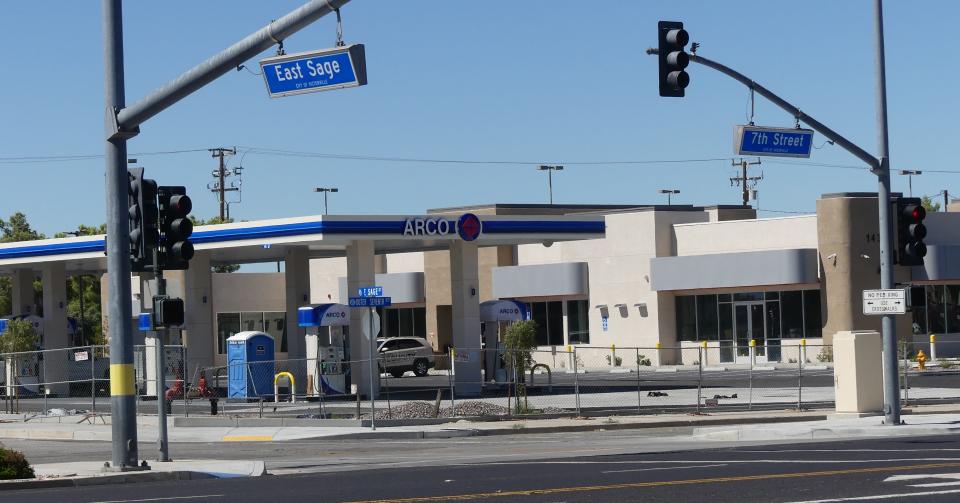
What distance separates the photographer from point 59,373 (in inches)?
1884

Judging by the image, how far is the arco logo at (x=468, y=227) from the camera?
133 feet

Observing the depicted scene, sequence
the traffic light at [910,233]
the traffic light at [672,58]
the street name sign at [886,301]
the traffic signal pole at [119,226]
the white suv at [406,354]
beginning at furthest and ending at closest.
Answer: the white suv at [406,354] → the traffic light at [910,233] → the street name sign at [886,301] → the traffic light at [672,58] → the traffic signal pole at [119,226]

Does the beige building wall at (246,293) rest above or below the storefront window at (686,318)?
above

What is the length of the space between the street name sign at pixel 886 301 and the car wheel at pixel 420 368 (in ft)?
108

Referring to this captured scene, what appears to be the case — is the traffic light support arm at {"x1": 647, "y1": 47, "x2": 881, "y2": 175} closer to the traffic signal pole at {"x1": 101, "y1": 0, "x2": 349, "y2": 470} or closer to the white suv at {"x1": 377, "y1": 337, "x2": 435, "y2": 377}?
the traffic signal pole at {"x1": 101, "y1": 0, "x2": 349, "y2": 470}

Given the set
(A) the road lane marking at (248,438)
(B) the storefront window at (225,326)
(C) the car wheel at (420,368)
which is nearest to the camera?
(A) the road lane marking at (248,438)

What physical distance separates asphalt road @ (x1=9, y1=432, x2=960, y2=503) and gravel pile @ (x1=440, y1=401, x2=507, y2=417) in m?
9.80

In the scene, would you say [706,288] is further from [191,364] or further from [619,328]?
[191,364]

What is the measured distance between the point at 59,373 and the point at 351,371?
466 inches

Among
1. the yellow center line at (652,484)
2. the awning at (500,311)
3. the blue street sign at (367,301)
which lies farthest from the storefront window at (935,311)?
the yellow center line at (652,484)

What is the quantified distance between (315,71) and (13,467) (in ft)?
23.2

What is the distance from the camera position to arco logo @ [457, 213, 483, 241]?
133ft

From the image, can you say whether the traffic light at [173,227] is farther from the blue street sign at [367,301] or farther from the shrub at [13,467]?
the blue street sign at [367,301]

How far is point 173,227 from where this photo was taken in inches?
842
